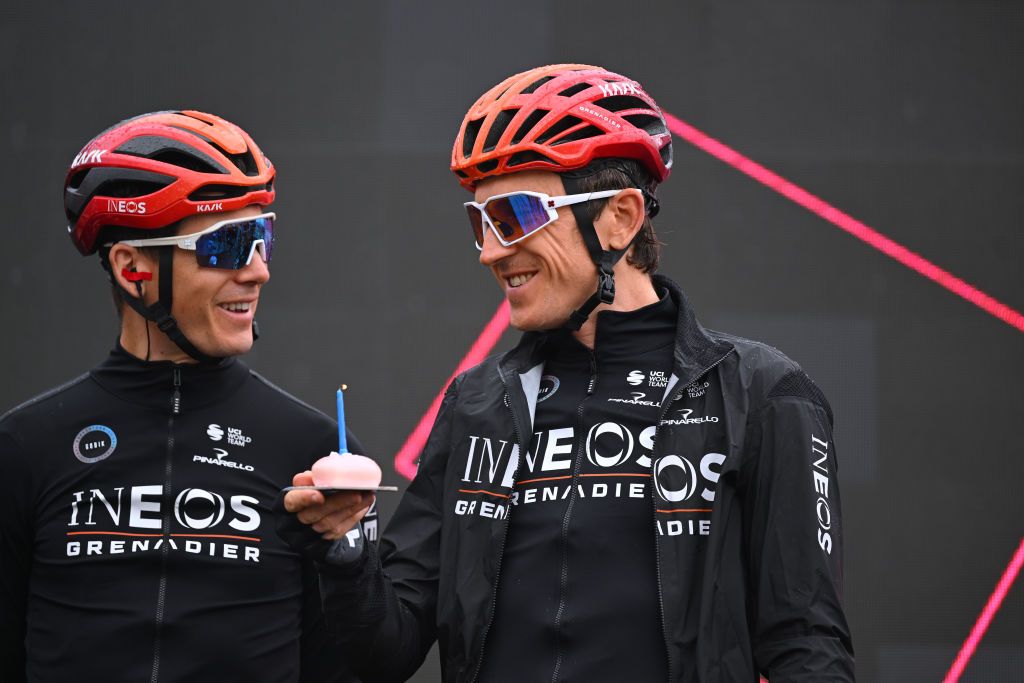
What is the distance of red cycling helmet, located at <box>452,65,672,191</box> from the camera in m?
2.57

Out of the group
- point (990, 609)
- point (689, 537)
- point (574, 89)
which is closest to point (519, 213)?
point (574, 89)

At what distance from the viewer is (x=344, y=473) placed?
2127 millimetres

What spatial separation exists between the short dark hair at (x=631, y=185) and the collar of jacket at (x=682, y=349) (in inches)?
2.3

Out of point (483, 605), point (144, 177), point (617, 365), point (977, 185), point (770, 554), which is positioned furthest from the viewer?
point (977, 185)

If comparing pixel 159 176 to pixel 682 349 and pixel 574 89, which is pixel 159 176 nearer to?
pixel 574 89

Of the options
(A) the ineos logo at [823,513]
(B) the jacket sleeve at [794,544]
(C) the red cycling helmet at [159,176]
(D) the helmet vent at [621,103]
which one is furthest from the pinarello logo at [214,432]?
(A) the ineos logo at [823,513]

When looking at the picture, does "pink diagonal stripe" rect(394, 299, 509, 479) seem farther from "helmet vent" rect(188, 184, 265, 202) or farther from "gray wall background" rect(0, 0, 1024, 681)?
"helmet vent" rect(188, 184, 265, 202)

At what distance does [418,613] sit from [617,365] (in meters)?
0.62

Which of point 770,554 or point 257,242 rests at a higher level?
point 257,242

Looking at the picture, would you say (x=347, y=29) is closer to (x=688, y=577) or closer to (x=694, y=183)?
(x=694, y=183)

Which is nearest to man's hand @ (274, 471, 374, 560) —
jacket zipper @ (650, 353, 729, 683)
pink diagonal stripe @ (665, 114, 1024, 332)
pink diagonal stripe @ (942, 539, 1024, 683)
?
jacket zipper @ (650, 353, 729, 683)

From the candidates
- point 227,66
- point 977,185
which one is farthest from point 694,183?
point 227,66

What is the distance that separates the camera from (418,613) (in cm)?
250

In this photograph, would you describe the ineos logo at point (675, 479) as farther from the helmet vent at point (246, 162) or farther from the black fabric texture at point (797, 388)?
the helmet vent at point (246, 162)
